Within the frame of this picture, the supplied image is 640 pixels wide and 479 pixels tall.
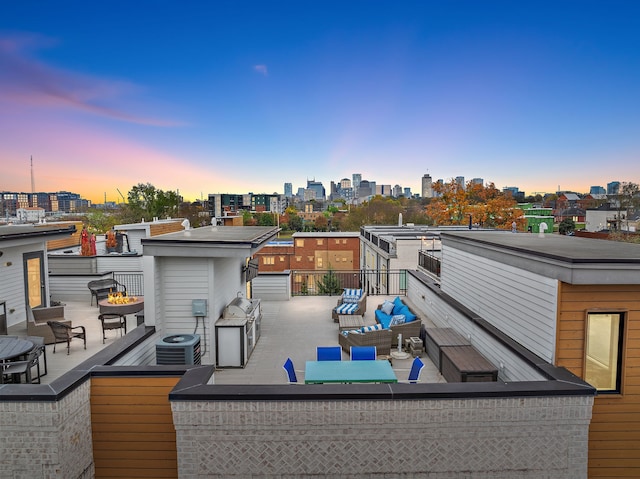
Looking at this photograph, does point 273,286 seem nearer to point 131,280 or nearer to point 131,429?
point 131,280

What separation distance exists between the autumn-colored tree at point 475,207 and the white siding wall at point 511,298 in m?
32.8

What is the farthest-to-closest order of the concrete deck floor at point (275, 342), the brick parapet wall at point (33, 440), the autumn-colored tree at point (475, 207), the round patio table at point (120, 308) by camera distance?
the autumn-colored tree at point (475, 207) → the round patio table at point (120, 308) → the concrete deck floor at point (275, 342) → the brick parapet wall at point (33, 440)

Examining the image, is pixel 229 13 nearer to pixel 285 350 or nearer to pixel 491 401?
pixel 285 350

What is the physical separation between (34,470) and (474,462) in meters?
5.36

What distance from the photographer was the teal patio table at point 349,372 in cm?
586

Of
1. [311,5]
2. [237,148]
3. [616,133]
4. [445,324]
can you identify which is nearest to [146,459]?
[445,324]

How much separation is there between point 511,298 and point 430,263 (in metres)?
9.25

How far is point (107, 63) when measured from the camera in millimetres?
20953

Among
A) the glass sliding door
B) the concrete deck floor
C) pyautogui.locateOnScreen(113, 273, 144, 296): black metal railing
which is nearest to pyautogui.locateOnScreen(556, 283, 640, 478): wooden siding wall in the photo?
the concrete deck floor

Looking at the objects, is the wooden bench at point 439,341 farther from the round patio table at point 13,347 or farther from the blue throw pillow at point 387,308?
the round patio table at point 13,347

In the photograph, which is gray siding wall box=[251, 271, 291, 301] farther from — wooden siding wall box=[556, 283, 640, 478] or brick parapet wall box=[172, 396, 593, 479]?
wooden siding wall box=[556, 283, 640, 478]

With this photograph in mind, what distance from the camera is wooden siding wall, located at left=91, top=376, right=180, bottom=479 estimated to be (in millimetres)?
5234

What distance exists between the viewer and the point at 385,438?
452 centimetres

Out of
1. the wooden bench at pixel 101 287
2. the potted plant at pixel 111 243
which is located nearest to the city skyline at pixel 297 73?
the potted plant at pixel 111 243
